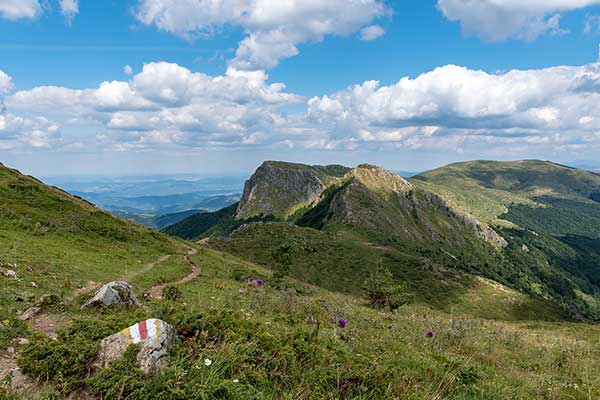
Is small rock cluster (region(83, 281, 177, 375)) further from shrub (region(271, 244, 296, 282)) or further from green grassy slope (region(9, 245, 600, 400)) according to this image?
shrub (region(271, 244, 296, 282))

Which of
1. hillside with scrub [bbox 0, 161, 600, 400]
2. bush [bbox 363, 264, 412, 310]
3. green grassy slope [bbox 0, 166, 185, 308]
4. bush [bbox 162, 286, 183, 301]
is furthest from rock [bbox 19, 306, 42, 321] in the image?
bush [bbox 363, 264, 412, 310]

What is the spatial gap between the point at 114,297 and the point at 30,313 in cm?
232

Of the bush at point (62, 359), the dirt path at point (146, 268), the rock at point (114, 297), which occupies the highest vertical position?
the bush at point (62, 359)

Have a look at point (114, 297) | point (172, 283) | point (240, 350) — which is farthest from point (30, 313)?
point (172, 283)

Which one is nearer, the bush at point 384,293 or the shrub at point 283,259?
the shrub at point 283,259

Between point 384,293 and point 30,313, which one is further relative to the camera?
point 384,293

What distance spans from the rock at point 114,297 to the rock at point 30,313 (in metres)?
1.32

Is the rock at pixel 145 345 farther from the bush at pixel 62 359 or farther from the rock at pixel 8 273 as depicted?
the rock at pixel 8 273

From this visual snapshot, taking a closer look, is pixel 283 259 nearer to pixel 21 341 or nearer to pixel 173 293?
pixel 173 293

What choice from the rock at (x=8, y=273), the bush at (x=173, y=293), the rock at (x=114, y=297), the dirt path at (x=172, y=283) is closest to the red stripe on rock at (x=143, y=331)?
the rock at (x=114, y=297)

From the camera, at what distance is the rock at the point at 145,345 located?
18.5ft

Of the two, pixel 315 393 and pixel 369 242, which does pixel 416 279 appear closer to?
pixel 369 242

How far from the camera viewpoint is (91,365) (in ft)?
19.1

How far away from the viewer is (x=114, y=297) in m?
11.5
